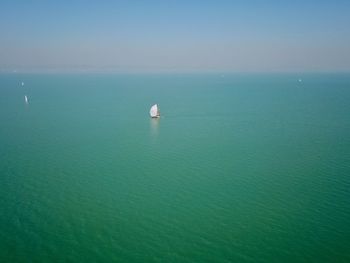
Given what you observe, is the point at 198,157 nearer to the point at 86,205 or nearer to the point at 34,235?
the point at 86,205

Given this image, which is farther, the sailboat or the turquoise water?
the sailboat

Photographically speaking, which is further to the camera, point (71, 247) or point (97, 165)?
point (97, 165)

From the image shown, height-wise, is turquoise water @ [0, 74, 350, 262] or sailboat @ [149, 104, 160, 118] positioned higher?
sailboat @ [149, 104, 160, 118]

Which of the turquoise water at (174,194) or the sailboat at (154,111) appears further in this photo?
the sailboat at (154,111)

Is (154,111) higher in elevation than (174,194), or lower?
higher

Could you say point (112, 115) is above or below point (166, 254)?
above

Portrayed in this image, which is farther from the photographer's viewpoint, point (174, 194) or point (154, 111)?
point (154, 111)

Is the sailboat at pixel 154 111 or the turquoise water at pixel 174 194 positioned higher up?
the sailboat at pixel 154 111

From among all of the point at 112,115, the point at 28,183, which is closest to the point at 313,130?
the point at 112,115
